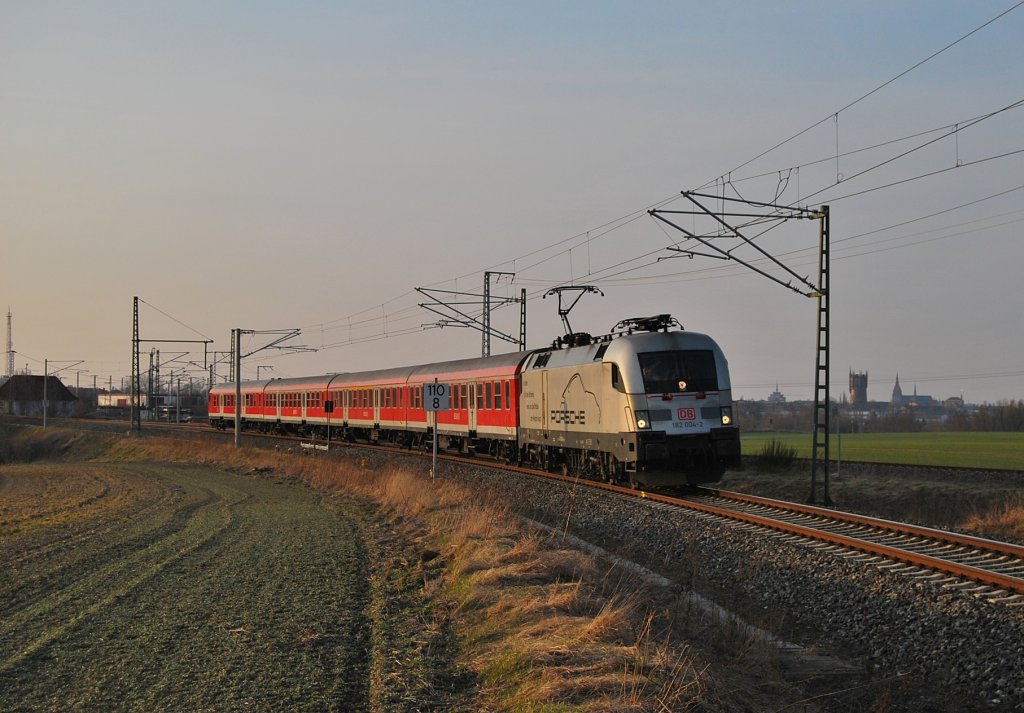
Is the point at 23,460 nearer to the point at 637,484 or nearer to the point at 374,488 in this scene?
the point at 374,488

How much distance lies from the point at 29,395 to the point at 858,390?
126776 millimetres

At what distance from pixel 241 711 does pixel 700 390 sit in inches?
592

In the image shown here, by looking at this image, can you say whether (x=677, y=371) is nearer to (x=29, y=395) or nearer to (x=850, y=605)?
(x=850, y=605)

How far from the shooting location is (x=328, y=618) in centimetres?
888

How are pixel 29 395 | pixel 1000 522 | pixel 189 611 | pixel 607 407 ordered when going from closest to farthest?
pixel 189 611 → pixel 1000 522 → pixel 607 407 → pixel 29 395

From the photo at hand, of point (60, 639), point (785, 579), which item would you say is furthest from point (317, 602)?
point (785, 579)

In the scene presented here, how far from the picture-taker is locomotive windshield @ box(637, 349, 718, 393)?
19719 millimetres

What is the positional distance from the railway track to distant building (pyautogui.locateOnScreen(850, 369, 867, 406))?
132 meters

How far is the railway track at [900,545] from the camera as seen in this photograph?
10.6 meters

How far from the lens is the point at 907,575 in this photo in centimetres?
1104

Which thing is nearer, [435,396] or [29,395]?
[435,396]

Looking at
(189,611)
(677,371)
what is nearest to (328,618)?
(189,611)

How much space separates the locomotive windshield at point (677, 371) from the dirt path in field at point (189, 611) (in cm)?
661

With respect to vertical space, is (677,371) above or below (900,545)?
above
